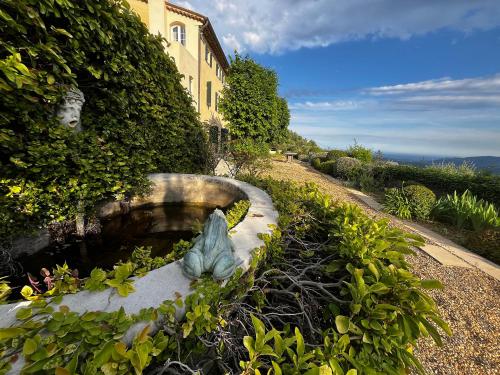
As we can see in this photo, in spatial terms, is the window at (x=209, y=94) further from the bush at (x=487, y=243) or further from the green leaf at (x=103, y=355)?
the green leaf at (x=103, y=355)

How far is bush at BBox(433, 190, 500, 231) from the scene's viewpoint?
585 centimetres

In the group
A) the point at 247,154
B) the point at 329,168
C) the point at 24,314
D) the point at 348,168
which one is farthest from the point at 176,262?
the point at 329,168

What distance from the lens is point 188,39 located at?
14016mm

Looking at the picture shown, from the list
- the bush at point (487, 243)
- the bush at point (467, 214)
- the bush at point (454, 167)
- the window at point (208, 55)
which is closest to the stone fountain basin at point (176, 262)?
the bush at point (487, 243)

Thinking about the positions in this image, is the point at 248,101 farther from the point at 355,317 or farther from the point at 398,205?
the point at 355,317

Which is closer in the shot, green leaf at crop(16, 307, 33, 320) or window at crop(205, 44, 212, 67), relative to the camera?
green leaf at crop(16, 307, 33, 320)

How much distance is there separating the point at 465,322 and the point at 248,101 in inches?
302

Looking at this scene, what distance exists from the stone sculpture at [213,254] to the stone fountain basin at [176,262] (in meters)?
0.14

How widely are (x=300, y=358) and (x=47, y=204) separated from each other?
353cm

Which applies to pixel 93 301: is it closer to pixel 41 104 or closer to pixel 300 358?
pixel 300 358

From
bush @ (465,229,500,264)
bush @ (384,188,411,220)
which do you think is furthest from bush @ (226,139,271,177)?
bush @ (465,229,500,264)

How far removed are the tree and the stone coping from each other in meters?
3.60

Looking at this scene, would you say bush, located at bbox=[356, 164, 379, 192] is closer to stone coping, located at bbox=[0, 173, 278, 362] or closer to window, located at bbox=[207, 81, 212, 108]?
stone coping, located at bbox=[0, 173, 278, 362]

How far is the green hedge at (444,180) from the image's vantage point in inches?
287
